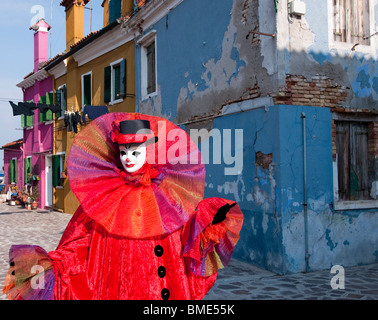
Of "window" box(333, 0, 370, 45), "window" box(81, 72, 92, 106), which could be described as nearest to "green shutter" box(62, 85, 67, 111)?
"window" box(81, 72, 92, 106)

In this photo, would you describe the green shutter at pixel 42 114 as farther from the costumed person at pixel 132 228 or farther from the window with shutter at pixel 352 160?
the costumed person at pixel 132 228

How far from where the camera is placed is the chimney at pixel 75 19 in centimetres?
1648

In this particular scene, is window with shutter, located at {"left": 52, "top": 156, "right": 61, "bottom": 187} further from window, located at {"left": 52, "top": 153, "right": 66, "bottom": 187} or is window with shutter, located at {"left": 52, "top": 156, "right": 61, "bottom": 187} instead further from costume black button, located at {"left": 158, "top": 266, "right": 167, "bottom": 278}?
costume black button, located at {"left": 158, "top": 266, "right": 167, "bottom": 278}

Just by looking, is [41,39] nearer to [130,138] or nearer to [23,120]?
[23,120]

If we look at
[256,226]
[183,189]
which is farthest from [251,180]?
[183,189]

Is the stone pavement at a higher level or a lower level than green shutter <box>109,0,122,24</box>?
lower

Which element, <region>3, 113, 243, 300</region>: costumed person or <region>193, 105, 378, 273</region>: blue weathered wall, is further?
<region>193, 105, 378, 273</region>: blue weathered wall

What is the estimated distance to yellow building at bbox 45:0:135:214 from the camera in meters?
12.3

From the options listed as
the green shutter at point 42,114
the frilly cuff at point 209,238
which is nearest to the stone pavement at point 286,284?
the frilly cuff at point 209,238

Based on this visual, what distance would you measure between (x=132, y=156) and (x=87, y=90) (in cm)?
1259

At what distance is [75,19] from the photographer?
16.5 meters

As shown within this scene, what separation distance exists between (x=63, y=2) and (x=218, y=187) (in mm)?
12815

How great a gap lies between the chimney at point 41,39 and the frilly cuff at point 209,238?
61.9 feet
